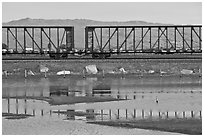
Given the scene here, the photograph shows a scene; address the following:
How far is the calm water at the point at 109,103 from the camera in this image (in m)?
23.9

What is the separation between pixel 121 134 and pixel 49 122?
3464mm

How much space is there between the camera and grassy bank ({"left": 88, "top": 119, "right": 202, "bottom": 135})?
19906 mm

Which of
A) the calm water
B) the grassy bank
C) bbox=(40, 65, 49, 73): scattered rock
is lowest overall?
the grassy bank

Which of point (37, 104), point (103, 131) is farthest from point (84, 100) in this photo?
point (103, 131)

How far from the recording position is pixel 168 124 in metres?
21.0

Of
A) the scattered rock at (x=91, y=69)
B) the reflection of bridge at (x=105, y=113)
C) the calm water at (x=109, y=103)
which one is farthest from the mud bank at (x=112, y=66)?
A: the reflection of bridge at (x=105, y=113)

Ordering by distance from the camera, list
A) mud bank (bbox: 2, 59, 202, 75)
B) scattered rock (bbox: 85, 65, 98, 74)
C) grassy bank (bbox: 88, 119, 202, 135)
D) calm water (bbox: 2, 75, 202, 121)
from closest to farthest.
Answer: grassy bank (bbox: 88, 119, 202, 135) → calm water (bbox: 2, 75, 202, 121) → scattered rock (bbox: 85, 65, 98, 74) → mud bank (bbox: 2, 59, 202, 75)

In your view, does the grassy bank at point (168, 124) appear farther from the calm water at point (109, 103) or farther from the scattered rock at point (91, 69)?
the scattered rock at point (91, 69)

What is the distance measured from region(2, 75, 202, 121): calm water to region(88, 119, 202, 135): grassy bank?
1.20m

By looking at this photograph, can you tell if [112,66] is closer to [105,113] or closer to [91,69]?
[91,69]

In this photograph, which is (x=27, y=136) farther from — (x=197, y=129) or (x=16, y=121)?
(x=197, y=129)

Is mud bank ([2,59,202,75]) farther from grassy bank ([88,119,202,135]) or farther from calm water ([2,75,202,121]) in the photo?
grassy bank ([88,119,202,135])

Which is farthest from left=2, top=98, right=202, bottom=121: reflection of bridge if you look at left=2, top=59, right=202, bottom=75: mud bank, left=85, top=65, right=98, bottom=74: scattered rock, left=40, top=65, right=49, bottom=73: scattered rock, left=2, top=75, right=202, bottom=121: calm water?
left=2, top=59, right=202, bottom=75: mud bank

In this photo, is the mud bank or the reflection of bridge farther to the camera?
the mud bank
